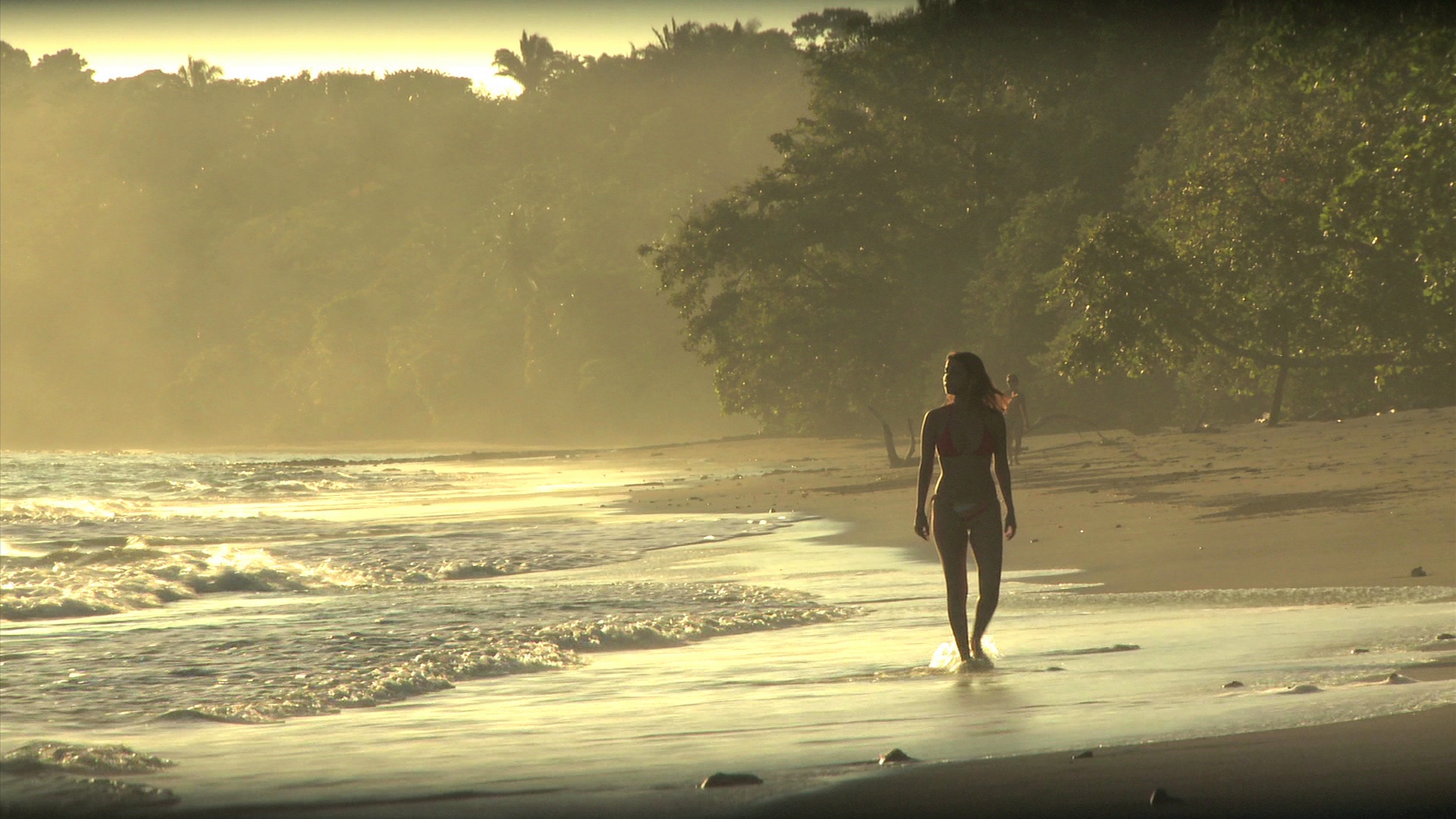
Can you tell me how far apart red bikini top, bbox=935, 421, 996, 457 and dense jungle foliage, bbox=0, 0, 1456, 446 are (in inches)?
298

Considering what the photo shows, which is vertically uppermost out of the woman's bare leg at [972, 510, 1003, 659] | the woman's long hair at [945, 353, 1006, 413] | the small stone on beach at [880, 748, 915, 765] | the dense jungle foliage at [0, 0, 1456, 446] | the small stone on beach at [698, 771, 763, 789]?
the dense jungle foliage at [0, 0, 1456, 446]

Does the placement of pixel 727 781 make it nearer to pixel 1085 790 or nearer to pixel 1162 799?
pixel 1085 790

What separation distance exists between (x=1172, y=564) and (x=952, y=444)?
4562 millimetres

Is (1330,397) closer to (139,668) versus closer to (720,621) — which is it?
(720,621)

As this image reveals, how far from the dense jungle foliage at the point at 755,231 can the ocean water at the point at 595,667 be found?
712 cm

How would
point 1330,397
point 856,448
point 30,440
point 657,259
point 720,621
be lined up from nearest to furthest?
point 720,621, point 1330,397, point 657,259, point 856,448, point 30,440

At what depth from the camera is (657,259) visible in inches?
1430

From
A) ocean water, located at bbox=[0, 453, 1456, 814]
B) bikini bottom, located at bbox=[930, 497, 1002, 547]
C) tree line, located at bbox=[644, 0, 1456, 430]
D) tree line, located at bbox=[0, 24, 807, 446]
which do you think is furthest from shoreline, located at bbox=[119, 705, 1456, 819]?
tree line, located at bbox=[0, 24, 807, 446]

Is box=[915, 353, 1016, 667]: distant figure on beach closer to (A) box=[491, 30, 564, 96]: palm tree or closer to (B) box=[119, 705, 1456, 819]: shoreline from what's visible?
(B) box=[119, 705, 1456, 819]: shoreline

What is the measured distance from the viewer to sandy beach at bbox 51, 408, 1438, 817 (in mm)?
4238

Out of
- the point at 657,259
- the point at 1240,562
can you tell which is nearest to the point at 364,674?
the point at 1240,562

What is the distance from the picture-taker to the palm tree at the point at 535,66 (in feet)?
304

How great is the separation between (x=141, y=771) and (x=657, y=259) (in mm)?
31303

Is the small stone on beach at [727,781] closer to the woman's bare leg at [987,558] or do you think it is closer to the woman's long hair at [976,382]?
the woman's bare leg at [987,558]
